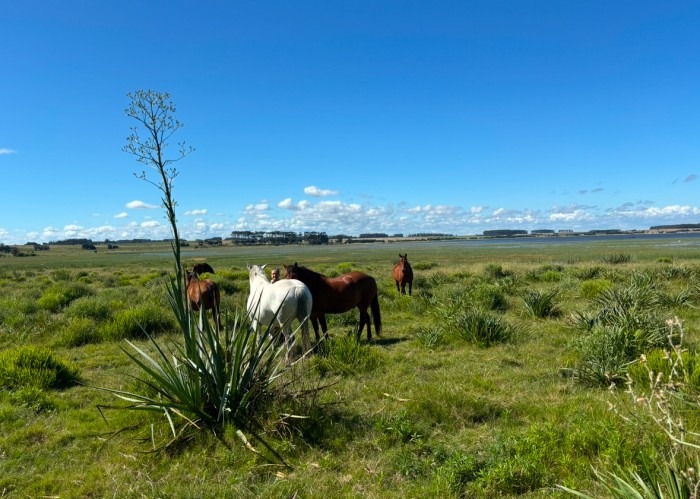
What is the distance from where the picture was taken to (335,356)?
674 centimetres

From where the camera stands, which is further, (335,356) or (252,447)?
(335,356)

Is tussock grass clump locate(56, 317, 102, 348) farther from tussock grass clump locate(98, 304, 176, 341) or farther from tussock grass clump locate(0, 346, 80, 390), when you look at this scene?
tussock grass clump locate(0, 346, 80, 390)

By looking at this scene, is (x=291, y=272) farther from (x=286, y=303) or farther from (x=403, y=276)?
(x=403, y=276)

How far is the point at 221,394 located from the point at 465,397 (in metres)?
2.69

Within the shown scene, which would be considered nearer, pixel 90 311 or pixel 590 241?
pixel 90 311

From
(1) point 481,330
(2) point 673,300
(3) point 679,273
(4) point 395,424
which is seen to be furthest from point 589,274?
(4) point 395,424

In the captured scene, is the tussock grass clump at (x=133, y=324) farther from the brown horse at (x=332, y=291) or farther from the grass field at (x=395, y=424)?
the brown horse at (x=332, y=291)

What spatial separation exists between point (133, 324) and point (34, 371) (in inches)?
147

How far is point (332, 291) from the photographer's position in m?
8.23

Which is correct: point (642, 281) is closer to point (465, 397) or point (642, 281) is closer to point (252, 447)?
point (465, 397)

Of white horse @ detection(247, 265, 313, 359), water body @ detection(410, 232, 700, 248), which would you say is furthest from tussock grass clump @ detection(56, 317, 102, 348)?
water body @ detection(410, 232, 700, 248)

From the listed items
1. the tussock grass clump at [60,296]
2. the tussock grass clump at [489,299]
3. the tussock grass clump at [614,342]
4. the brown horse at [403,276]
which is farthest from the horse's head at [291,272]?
the tussock grass clump at [60,296]

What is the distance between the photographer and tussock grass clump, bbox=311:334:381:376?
654 centimetres

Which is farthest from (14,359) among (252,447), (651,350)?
(651,350)
